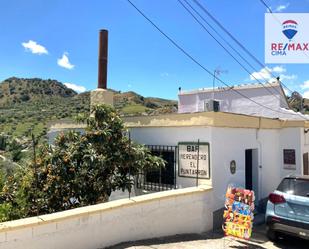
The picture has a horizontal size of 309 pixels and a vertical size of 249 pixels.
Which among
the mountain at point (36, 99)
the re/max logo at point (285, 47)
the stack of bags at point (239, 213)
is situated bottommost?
the stack of bags at point (239, 213)

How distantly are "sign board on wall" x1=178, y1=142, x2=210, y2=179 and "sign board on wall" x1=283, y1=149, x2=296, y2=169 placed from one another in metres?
5.37

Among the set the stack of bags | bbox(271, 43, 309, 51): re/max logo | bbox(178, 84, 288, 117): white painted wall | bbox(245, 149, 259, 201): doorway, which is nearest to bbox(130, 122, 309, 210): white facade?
bbox(245, 149, 259, 201): doorway

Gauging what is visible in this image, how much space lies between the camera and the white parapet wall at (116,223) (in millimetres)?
5074

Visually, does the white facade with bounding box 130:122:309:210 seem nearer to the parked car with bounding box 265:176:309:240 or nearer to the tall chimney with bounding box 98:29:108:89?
the parked car with bounding box 265:176:309:240

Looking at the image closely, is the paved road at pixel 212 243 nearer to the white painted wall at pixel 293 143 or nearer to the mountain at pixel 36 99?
the white painted wall at pixel 293 143

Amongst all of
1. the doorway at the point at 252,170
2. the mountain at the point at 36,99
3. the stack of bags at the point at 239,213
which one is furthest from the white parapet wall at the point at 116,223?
the mountain at the point at 36,99

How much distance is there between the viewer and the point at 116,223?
6.28m

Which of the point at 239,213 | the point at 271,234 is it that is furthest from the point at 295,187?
the point at 239,213

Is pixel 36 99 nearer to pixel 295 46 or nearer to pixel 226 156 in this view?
pixel 295 46

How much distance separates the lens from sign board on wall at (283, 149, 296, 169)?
12648 mm

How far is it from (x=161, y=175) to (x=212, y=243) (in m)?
2.87

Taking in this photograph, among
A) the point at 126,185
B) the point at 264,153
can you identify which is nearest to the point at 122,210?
the point at 126,185

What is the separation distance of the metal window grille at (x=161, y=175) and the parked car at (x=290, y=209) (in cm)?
269

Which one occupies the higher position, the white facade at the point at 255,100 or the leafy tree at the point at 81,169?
the white facade at the point at 255,100
